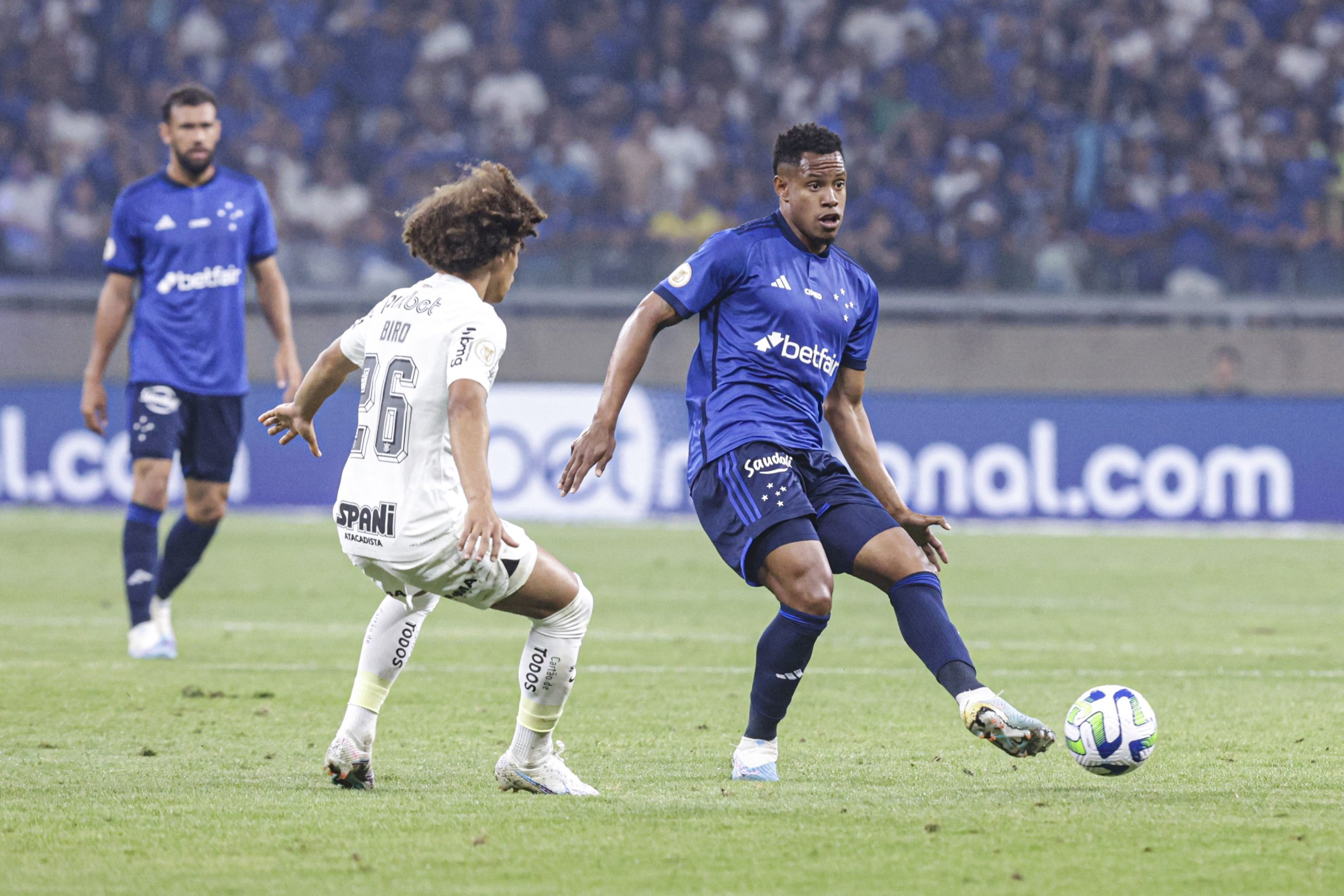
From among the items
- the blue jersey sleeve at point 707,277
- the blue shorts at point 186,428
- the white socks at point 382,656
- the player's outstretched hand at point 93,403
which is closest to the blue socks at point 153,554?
the blue shorts at point 186,428

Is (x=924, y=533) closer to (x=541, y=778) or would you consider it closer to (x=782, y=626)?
(x=782, y=626)

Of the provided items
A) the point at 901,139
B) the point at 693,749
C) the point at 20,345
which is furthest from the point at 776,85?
the point at 693,749

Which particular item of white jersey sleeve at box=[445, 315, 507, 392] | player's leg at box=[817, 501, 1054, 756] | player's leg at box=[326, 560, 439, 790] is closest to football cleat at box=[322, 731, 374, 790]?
player's leg at box=[326, 560, 439, 790]

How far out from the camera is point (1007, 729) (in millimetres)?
4320

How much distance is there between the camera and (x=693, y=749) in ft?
17.6

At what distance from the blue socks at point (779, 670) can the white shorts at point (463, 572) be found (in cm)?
85

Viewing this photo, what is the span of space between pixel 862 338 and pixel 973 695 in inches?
53.9

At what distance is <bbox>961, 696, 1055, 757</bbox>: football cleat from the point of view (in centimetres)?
430

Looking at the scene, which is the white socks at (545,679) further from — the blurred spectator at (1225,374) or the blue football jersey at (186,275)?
the blurred spectator at (1225,374)

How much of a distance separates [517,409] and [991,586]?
17.9 ft

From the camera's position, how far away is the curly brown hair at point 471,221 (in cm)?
439

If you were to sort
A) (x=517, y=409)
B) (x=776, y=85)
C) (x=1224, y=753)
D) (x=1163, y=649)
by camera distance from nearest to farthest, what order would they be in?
1. (x=1224, y=753)
2. (x=1163, y=649)
3. (x=517, y=409)
4. (x=776, y=85)

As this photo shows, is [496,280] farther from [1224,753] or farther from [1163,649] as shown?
[1163,649]

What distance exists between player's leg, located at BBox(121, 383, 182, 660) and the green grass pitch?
189mm
